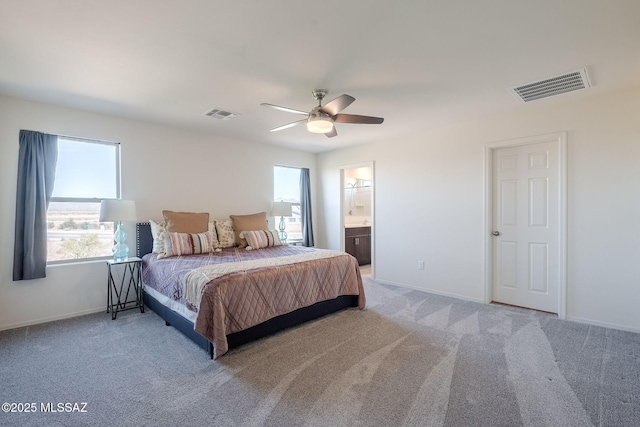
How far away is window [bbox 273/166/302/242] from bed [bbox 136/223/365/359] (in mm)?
1988

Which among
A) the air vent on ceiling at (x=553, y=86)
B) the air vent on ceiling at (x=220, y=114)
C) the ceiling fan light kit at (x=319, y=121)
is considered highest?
A: the air vent on ceiling at (x=220, y=114)

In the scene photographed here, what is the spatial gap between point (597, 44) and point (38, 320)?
5706 millimetres

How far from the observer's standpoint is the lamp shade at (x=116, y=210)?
10.8 ft

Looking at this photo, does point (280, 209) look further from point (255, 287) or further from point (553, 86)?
point (553, 86)

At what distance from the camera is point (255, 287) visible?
A: 268 centimetres

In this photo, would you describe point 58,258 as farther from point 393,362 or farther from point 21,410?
point 393,362

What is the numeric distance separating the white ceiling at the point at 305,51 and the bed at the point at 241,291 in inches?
68.6

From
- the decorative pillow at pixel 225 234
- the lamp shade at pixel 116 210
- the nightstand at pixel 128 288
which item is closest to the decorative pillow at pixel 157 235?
the nightstand at pixel 128 288

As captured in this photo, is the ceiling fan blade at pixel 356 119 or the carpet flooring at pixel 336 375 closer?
the carpet flooring at pixel 336 375

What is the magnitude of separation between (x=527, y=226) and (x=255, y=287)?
3302 millimetres

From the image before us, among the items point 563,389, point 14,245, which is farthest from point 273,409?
point 14,245

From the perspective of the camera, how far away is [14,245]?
3.14 meters

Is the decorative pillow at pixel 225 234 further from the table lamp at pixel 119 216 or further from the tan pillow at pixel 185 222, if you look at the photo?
the table lamp at pixel 119 216

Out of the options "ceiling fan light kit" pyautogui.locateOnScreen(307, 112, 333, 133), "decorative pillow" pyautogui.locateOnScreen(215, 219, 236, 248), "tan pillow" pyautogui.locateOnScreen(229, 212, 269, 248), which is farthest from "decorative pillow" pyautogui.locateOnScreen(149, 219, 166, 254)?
"ceiling fan light kit" pyautogui.locateOnScreen(307, 112, 333, 133)
